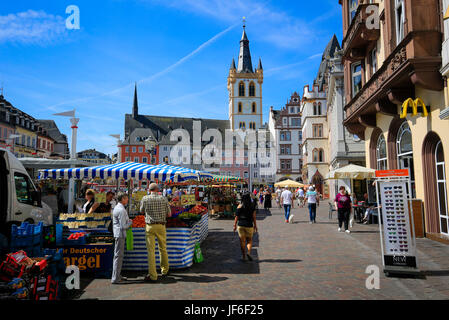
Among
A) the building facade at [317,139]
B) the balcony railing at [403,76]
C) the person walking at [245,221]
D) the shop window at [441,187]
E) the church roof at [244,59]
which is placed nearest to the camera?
the person walking at [245,221]

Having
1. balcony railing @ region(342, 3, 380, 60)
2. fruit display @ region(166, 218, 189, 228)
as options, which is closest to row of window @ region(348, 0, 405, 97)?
balcony railing @ region(342, 3, 380, 60)

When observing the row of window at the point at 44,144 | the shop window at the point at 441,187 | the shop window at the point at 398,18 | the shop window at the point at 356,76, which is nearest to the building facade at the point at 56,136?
the row of window at the point at 44,144

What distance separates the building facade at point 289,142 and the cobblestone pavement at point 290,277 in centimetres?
5449

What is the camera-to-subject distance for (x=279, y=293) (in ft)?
18.3

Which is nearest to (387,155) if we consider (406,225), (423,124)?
(423,124)

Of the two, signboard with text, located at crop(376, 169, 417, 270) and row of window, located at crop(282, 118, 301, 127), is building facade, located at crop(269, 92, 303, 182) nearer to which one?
row of window, located at crop(282, 118, 301, 127)

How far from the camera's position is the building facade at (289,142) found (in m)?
63.4

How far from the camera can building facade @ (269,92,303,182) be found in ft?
208

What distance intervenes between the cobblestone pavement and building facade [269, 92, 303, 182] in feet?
179

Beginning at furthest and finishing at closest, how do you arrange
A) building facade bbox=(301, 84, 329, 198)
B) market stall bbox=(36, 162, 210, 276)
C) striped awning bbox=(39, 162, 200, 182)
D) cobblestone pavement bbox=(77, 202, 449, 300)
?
building facade bbox=(301, 84, 329, 198) → striped awning bbox=(39, 162, 200, 182) → market stall bbox=(36, 162, 210, 276) → cobblestone pavement bbox=(77, 202, 449, 300)

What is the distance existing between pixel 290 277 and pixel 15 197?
23.2 feet

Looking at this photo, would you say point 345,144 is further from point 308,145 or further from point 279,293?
point 279,293

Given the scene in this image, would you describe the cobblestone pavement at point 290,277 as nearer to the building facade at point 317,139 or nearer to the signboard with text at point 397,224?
the signboard with text at point 397,224

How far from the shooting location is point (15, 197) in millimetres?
8250
